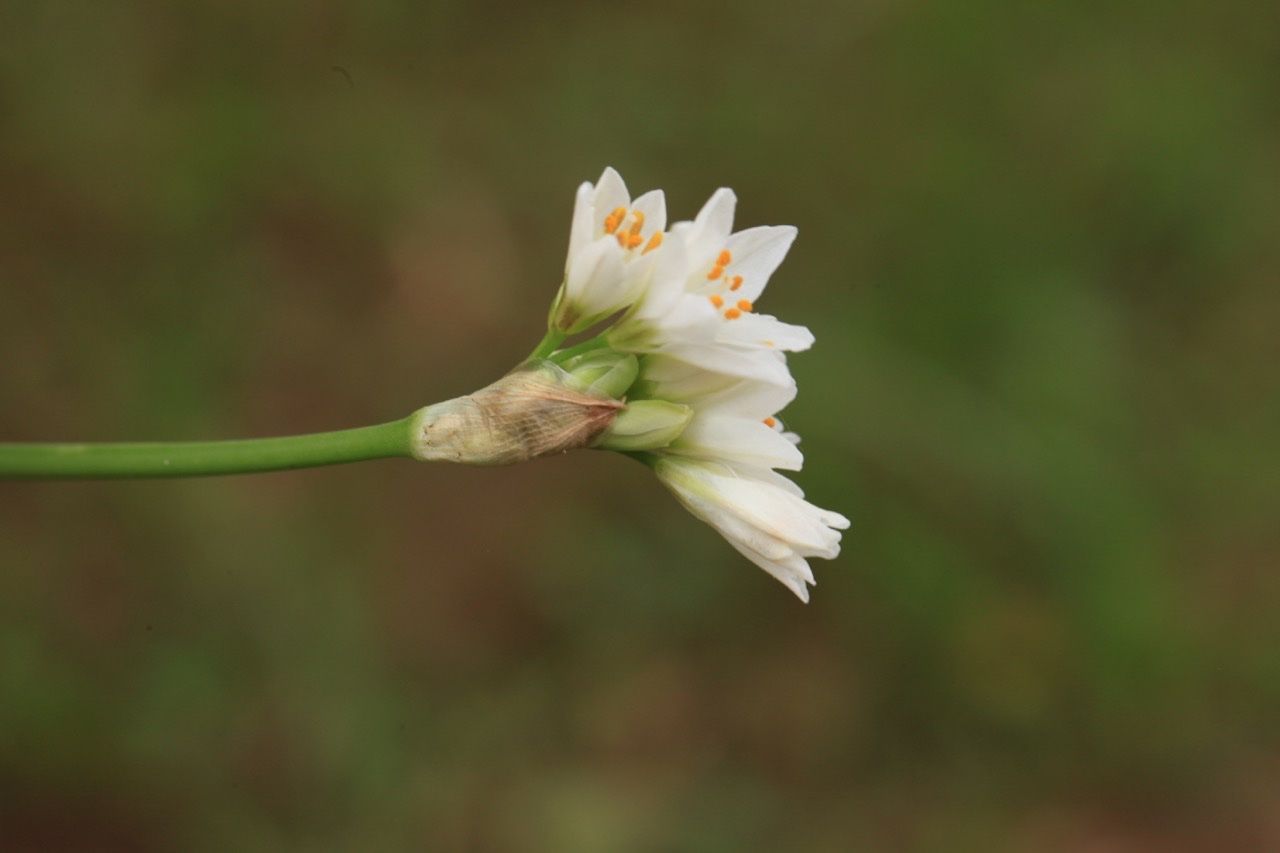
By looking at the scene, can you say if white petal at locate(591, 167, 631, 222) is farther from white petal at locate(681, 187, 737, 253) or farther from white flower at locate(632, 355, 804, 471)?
white flower at locate(632, 355, 804, 471)

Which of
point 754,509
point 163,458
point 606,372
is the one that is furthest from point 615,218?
point 163,458

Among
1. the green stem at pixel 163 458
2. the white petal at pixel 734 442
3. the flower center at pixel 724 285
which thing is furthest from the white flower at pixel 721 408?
the green stem at pixel 163 458

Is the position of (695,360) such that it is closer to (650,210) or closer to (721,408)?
(721,408)

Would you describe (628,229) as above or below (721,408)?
above

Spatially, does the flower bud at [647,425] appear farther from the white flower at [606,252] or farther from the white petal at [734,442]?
the white flower at [606,252]

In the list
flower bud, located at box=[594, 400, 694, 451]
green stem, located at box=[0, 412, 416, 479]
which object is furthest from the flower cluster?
green stem, located at box=[0, 412, 416, 479]

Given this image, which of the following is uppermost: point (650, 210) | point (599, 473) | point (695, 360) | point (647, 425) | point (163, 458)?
point (650, 210)

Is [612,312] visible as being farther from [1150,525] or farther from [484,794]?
[1150,525]
